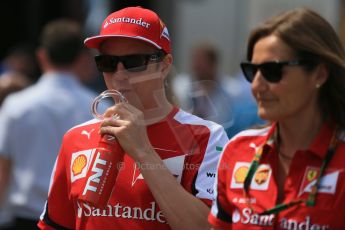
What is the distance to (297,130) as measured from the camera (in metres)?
3.21

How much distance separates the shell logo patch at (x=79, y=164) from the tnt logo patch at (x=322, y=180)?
977 millimetres

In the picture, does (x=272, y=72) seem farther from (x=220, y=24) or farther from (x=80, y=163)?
(x=220, y=24)

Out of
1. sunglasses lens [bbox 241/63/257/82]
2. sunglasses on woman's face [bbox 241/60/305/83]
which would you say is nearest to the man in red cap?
sunglasses lens [bbox 241/63/257/82]

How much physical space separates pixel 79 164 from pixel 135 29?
0.59 m

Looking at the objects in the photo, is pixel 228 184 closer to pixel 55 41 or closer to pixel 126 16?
pixel 126 16

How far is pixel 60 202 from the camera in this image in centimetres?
377

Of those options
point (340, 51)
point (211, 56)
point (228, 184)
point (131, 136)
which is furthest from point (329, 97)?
point (211, 56)

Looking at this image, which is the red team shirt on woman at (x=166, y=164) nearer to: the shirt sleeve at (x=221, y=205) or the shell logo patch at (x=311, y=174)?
the shirt sleeve at (x=221, y=205)

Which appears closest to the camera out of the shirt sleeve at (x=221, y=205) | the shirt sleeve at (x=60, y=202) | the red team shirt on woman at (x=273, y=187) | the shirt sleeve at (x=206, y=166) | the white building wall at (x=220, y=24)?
the red team shirt on woman at (x=273, y=187)

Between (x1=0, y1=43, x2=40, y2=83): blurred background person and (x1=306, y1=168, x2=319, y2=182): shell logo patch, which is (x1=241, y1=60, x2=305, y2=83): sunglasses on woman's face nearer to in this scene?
(x1=306, y1=168, x2=319, y2=182): shell logo patch

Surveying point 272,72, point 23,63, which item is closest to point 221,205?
point 272,72

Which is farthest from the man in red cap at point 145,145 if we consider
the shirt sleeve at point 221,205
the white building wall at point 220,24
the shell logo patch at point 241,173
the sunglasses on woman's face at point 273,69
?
the white building wall at point 220,24

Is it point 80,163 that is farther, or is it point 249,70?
point 80,163

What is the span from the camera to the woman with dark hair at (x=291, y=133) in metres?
3.08
